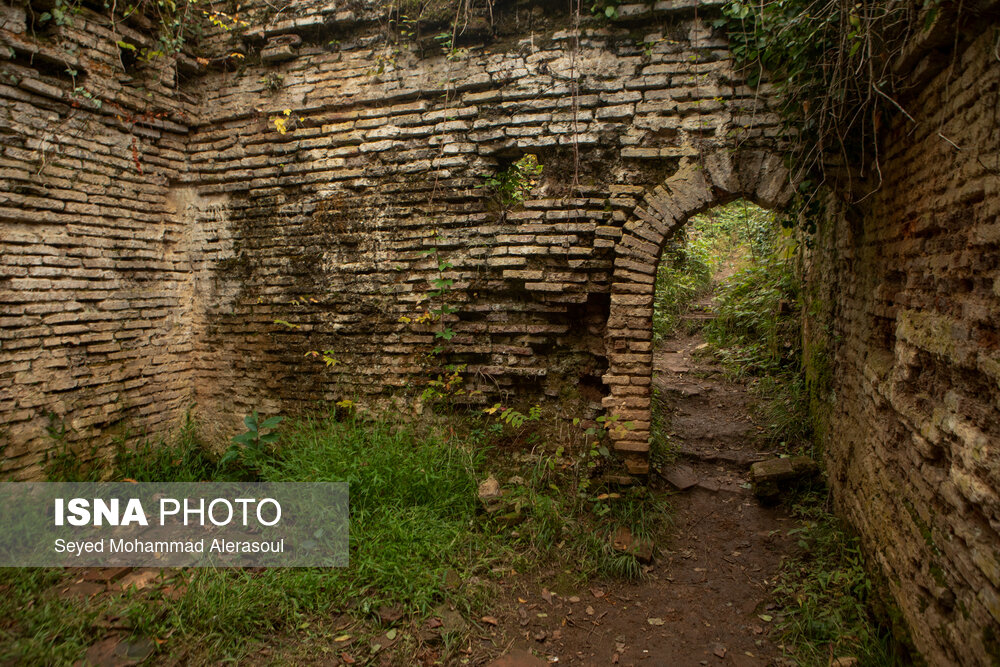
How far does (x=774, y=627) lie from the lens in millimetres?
2797

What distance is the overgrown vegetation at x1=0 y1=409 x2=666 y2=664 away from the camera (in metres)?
2.66

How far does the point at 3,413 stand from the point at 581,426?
3.94 metres

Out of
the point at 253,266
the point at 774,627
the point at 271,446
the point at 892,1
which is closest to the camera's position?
the point at 892,1

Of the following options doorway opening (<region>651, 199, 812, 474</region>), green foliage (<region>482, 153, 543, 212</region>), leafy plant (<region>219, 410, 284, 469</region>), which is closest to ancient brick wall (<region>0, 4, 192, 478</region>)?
leafy plant (<region>219, 410, 284, 469</region>)

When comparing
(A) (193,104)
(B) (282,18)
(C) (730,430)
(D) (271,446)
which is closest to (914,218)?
(C) (730,430)

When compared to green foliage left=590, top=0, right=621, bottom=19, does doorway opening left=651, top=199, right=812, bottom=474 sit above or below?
below

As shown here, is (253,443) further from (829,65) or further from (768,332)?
(768,332)

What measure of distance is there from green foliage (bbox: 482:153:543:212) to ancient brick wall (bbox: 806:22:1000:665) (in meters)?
2.15

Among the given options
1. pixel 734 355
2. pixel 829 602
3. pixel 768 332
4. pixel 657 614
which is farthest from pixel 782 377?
pixel 657 614

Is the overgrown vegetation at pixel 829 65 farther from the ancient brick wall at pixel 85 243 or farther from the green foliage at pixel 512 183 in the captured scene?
the ancient brick wall at pixel 85 243

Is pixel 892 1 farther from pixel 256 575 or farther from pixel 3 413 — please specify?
pixel 3 413

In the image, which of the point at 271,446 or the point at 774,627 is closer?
the point at 774,627

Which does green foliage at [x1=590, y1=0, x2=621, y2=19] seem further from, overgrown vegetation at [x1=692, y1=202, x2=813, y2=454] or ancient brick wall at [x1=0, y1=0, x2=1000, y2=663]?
overgrown vegetation at [x1=692, y1=202, x2=813, y2=454]

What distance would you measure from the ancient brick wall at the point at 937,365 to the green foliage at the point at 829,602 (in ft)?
0.68
